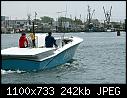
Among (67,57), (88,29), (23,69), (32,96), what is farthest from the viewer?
(88,29)

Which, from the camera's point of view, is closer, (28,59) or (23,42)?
(28,59)

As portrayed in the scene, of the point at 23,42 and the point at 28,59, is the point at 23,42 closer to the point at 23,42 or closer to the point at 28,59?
the point at 23,42

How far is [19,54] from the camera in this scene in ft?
53.5

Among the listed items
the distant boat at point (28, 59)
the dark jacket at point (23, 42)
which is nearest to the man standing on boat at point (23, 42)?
the dark jacket at point (23, 42)

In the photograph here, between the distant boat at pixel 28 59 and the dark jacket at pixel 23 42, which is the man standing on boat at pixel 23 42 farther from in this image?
the distant boat at pixel 28 59

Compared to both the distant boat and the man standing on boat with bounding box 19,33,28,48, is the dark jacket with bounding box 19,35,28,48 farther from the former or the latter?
the distant boat

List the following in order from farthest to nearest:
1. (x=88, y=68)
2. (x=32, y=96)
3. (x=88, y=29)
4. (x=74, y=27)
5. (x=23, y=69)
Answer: (x=74, y=27) → (x=88, y=29) → (x=88, y=68) → (x=23, y=69) → (x=32, y=96)

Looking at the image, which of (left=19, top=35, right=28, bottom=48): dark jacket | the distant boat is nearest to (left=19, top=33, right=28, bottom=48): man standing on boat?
(left=19, top=35, right=28, bottom=48): dark jacket

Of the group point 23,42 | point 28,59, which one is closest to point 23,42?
point 23,42

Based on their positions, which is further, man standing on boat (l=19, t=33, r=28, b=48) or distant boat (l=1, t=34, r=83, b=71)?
man standing on boat (l=19, t=33, r=28, b=48)

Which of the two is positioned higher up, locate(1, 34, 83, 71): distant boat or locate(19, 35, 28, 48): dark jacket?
Result: locate(19, 35, 28, 48): dark jacket

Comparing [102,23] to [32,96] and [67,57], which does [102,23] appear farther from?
[32,96]

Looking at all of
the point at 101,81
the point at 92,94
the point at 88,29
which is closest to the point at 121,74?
the point at 101,81

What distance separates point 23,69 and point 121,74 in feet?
13.6
